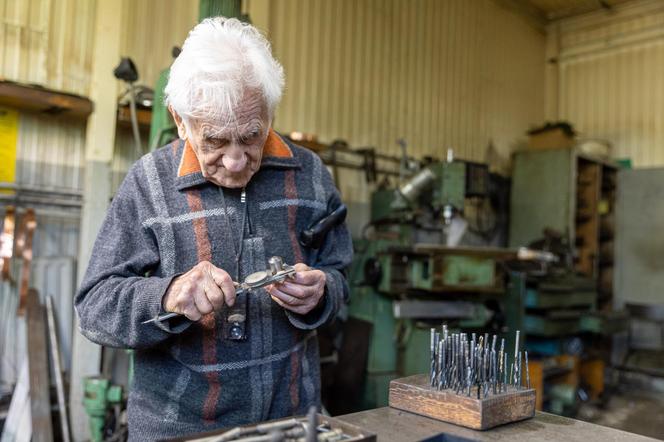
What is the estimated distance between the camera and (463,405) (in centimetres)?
91

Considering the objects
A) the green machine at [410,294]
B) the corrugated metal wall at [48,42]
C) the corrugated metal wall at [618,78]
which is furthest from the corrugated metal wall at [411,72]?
the corrugated metal wall at [48,42]

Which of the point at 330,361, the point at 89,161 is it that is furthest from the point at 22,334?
the point at 330,361

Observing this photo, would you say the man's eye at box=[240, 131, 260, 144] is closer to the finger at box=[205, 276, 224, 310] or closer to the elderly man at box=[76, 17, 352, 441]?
the elderly man at box=[76, 17, 352, 441]

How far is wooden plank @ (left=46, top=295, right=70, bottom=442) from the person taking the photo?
2.43m

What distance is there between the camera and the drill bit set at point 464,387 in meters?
0.92

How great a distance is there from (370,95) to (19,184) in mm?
2503

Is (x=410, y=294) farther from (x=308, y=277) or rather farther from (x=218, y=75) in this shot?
(x=218, y=75)

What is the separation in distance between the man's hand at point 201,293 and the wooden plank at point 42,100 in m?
1.90

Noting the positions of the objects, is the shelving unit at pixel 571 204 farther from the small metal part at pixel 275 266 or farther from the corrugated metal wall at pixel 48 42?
the small metal part at pixel 275 266

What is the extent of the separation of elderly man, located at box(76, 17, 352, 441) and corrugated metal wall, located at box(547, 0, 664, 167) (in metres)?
5.30

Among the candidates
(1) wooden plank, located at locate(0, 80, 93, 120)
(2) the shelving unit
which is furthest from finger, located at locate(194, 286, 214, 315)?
(2) the shelving unit

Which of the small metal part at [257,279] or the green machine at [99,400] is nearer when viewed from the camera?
the small metal part at [257,279]

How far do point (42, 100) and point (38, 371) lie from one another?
1.17m

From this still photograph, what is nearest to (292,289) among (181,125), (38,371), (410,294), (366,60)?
(181,125)
